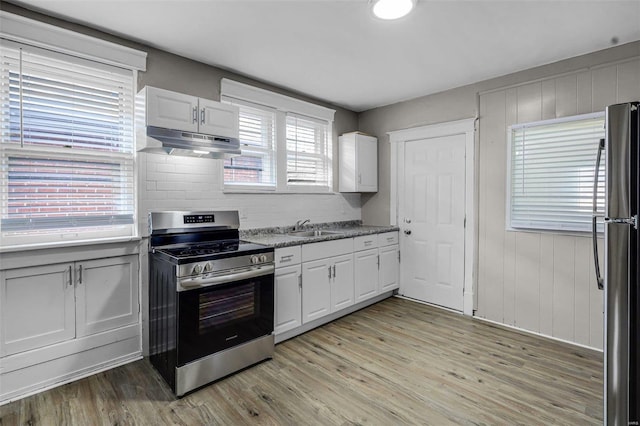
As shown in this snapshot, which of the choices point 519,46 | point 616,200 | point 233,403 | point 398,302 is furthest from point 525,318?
point 233,403

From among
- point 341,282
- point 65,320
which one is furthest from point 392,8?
point 65,320

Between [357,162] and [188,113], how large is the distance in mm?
2338

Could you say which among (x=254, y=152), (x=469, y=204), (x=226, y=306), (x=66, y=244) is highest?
(x=254, y=152)

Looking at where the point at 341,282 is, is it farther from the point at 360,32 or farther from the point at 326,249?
the point at 360,32

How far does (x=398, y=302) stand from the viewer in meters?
4.27

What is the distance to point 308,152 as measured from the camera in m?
4.26

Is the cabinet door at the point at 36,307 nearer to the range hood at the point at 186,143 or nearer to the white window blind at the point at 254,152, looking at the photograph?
the range hood at the point at 186,143

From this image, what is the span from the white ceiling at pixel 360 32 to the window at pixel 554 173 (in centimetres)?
65

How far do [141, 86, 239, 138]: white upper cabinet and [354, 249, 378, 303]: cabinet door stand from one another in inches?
77.5

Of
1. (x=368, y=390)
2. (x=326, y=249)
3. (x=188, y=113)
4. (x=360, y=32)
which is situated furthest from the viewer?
(x=326, y=249)

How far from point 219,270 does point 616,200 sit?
2313 millimetres

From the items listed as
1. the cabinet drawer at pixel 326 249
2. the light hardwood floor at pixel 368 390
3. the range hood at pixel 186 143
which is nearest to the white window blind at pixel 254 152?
the range hood at pixel 186 143

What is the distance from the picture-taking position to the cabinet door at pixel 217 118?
9.16ft

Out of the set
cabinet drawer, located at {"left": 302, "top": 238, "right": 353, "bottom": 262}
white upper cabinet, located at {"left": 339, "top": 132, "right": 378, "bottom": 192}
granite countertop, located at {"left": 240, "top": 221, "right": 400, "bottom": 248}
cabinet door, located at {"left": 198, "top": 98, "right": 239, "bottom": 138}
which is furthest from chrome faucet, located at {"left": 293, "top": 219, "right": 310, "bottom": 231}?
cabinet door, located at {"left": 198, "top": 98, "right": 239, "bottom": 138}
